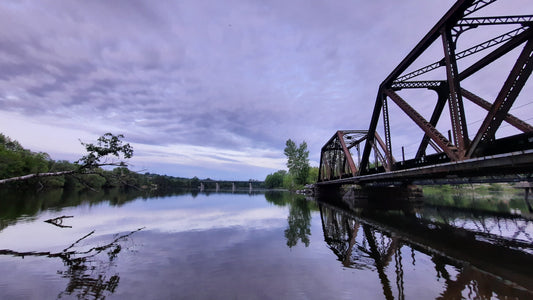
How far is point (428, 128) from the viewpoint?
15.6 meters

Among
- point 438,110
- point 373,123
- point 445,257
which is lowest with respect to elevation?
point 445,257

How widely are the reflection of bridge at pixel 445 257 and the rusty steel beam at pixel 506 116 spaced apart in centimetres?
714

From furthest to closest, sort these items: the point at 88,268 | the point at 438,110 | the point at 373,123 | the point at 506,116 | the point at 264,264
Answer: the point at 373,123
the point at 438,110
the point at 506,116
the point at 264,264
the point at 88,268

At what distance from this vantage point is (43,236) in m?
13.3

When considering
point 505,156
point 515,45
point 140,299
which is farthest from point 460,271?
point 515,45

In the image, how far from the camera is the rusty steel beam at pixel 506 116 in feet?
46.8

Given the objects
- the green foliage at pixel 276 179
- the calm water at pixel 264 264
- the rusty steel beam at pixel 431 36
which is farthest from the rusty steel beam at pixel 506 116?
the green foliage at pixel 276 179

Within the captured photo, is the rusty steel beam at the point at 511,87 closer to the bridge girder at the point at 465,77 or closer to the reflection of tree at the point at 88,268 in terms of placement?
the bridge girder at the point at 465,77

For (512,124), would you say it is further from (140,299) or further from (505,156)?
(140,299)

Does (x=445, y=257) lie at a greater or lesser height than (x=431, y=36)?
lesser

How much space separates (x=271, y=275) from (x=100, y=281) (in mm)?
5735

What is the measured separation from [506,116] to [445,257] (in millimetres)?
10156

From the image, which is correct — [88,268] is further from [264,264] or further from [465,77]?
[465,77]

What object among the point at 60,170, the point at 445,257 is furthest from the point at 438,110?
the point at 60,170
